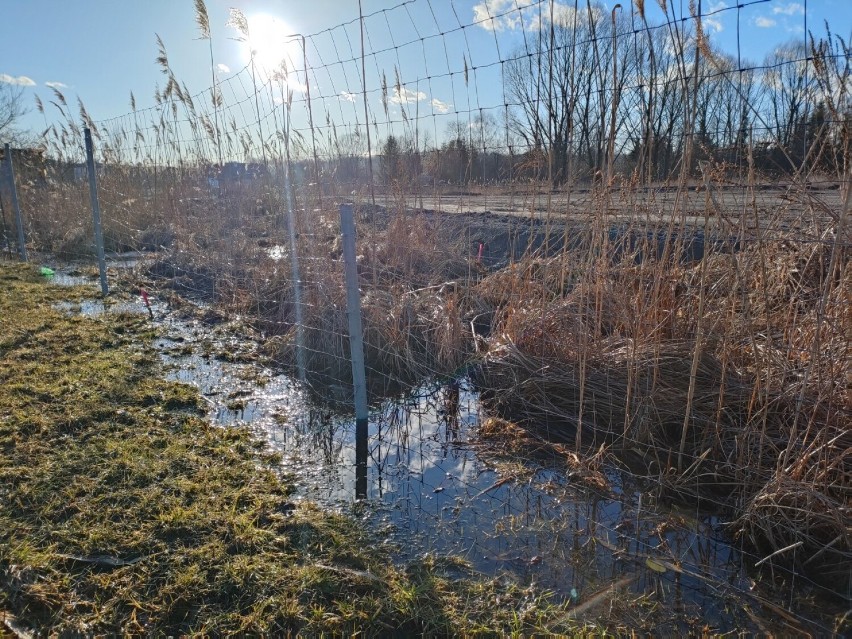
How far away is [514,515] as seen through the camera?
8.48 ft

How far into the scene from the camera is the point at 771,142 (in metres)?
2.40

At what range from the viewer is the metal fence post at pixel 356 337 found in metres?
2.99

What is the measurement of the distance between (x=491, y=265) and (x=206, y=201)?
5.00 metres

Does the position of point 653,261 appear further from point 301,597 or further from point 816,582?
point 301,597

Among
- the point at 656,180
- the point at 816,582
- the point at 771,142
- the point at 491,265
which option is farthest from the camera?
the point at 491,265

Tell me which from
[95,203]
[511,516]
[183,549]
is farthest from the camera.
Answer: [95,203]

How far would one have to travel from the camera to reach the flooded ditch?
2.04m

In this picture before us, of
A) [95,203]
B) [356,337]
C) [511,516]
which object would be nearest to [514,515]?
[511,516]

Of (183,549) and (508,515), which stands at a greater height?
(183,549)

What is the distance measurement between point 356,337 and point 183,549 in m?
1.43

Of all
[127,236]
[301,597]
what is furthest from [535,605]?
[127,236]

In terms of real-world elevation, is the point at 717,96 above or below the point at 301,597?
above

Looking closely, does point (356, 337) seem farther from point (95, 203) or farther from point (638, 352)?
point (95, 203)

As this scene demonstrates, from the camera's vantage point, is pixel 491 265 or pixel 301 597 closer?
pixel 301 597
